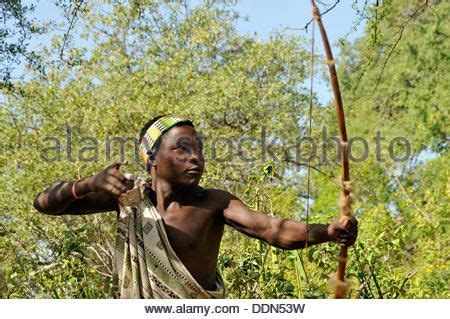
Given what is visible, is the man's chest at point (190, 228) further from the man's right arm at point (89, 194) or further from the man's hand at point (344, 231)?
the man's hand at point (344, 231)

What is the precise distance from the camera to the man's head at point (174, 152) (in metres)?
3.60

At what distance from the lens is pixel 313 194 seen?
22.2 metres

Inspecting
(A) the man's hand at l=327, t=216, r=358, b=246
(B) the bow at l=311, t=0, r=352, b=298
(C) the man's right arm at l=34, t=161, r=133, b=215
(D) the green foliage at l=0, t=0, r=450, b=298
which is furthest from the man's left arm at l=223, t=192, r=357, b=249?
(D) the green foliage at l=0, t=0, r=450, b=298

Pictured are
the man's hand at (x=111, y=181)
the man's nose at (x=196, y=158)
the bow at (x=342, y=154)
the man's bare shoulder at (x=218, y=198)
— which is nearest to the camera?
the bow at (x=342, y=154)

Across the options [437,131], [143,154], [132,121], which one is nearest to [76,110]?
[132,121]

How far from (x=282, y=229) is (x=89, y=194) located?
0.90 metres

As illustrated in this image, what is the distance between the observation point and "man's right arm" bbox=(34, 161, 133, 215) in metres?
3.48

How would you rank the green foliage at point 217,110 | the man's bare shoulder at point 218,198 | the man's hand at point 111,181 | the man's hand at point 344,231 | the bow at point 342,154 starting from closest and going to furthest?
the bow at point 342,154 < the man's hand at point 344,231 < the man's hand at point 111,181 < the man's bare shoulder at point 218,198 < the green foliage at point 217,110

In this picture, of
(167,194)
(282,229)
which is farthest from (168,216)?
(282,229)

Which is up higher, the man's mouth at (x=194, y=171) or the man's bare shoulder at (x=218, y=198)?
the man's mouth at (x=194, y=171)

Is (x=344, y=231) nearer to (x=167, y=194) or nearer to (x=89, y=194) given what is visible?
(x=167, y=194)

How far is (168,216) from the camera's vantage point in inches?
145

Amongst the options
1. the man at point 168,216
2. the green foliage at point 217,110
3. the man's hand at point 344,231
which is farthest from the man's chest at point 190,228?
the green foliage at point 217,110

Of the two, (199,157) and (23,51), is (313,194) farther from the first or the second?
(199,157)
